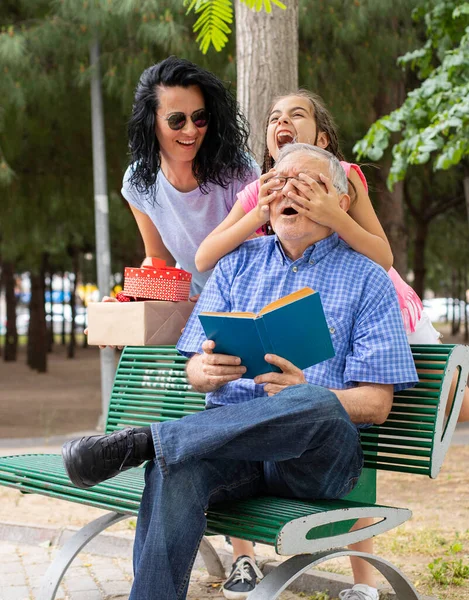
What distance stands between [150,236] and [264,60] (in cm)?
190

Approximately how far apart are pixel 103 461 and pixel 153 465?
0.56 ft

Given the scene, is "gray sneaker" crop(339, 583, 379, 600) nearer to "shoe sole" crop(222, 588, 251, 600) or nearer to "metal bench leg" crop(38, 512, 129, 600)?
"shoe sole" crop(222, 588, 251, 600)

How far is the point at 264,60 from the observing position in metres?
5.55

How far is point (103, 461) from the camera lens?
2.76 meters

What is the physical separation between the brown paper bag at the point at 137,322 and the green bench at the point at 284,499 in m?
0.47

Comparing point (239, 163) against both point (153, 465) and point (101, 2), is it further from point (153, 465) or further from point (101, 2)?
point (101, 2)

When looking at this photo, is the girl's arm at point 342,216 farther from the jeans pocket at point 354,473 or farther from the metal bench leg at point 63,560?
the metal bench leg at point 63,560

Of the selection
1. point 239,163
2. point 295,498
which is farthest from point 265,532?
point 239,163

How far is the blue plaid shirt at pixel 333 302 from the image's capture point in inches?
119

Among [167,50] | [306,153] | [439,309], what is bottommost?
[439,309]

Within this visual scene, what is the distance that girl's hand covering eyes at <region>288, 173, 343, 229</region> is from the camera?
10.1ft

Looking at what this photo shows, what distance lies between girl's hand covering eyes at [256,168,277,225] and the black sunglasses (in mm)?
743

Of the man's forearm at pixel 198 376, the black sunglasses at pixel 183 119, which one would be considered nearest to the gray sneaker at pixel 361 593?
the man's forearm at pixel 198 376

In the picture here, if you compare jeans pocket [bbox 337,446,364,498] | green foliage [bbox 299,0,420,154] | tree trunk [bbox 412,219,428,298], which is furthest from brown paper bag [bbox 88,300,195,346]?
tree trunk [bbox 412,219,428,298]
